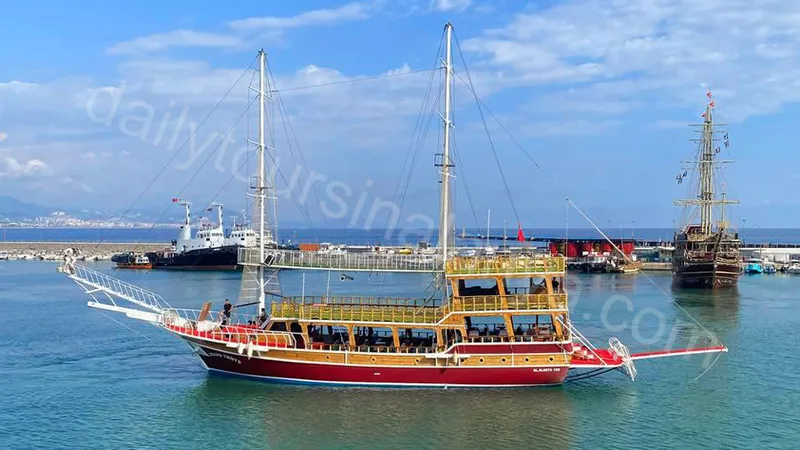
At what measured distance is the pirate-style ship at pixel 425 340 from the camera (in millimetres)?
24844

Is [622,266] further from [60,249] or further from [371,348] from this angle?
[60,249]

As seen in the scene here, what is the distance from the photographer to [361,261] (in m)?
26.1

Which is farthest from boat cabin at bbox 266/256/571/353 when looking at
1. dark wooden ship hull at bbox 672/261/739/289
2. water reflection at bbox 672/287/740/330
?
dark wooden ship hull at bbox 672/261/739/289

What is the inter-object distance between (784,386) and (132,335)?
3015 cm

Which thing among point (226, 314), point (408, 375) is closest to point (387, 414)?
point (408, 375)

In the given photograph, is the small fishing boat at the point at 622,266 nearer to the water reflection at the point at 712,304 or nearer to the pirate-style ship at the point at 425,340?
the water reflection at the point at 712,304

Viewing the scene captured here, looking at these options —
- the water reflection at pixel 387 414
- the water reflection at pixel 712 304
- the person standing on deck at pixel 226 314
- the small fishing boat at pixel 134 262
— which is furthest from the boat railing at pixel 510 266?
the small fishing boat at pixel 134 262

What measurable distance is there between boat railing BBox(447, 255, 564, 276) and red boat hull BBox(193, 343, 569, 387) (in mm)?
3513

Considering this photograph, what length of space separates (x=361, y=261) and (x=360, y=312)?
6.46 feet

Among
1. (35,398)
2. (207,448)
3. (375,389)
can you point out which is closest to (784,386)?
(375,389)

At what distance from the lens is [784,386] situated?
2536 cm

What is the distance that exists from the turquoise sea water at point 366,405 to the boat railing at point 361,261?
4.60 metres

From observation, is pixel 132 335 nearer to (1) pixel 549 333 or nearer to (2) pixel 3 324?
(2) pixel 3 324

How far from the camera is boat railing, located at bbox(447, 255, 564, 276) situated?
25141 millimetres
